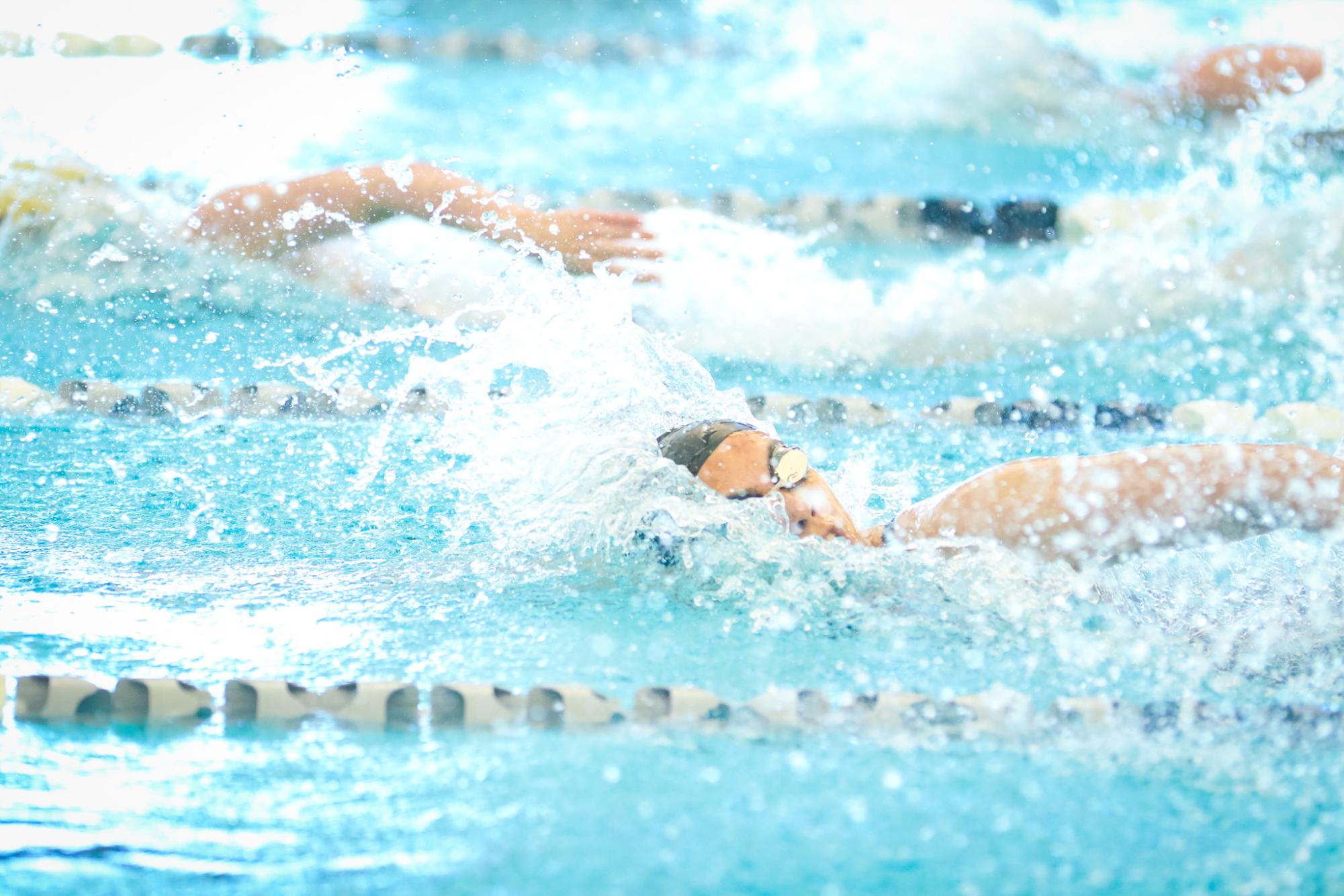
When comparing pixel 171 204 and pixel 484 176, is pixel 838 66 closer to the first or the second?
pixel 484 176

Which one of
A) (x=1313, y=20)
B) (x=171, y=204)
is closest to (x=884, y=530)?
(x=171, y=204)

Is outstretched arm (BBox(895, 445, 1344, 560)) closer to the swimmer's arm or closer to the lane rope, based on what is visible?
the lane rope

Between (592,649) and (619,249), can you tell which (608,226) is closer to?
(619,249)

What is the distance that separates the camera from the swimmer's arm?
20.4ft

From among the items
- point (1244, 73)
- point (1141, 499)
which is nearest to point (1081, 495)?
point (1141, 499)

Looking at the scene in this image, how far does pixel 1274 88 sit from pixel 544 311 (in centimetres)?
575

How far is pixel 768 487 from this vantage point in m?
2.13

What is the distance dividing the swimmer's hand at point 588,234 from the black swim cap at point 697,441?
527mm

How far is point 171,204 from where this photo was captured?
665cm

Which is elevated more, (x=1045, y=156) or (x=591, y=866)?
(x=1045, y=156)

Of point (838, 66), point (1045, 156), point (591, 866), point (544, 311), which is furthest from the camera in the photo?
point (838, 66)

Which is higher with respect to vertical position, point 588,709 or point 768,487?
point 768,487

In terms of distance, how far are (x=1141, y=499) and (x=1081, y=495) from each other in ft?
0.33

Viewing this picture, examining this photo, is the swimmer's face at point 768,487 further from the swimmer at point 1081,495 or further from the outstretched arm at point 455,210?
the outstretched arm at point 455,210
